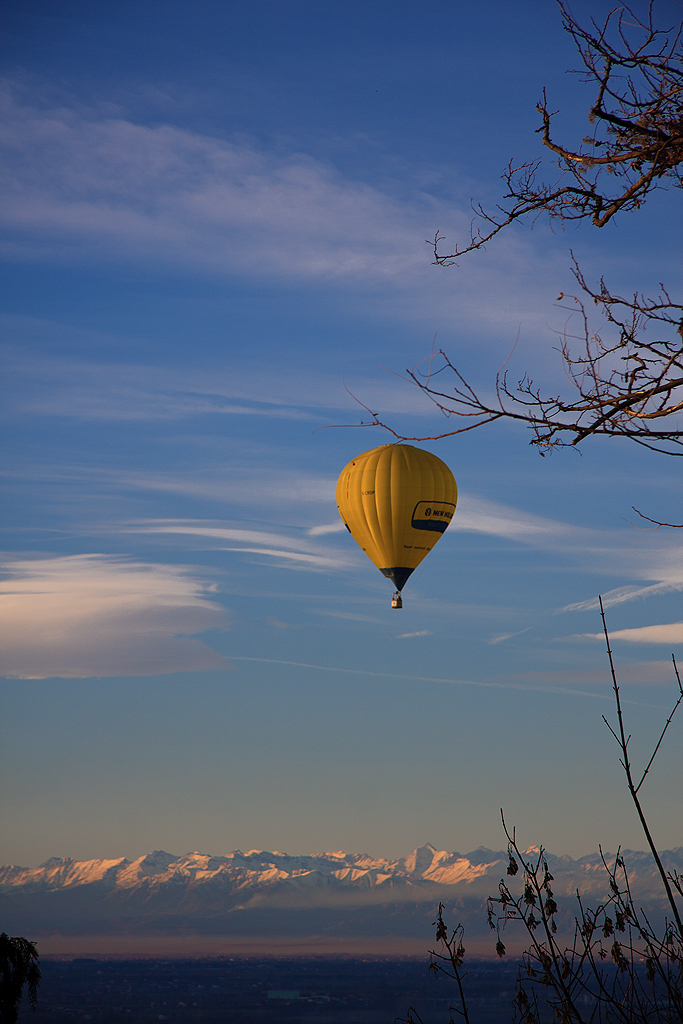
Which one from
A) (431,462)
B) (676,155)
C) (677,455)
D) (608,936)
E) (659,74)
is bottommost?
(608,936)

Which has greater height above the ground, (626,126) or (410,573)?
(410,573)

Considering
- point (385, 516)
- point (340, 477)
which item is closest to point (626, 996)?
point (385, 516)

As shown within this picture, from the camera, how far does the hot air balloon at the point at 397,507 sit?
44.2 meters

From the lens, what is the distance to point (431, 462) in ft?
149

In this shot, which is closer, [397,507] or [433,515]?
[397,507]

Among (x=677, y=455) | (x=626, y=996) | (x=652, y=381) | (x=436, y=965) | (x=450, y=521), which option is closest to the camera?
(x=626, y=996)

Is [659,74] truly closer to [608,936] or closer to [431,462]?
[608,936]

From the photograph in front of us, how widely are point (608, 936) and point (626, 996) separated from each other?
343 mm

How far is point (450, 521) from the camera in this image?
46062mm

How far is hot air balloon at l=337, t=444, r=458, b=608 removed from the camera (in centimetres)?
4416

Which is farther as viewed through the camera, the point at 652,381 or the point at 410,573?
the point at 410,573

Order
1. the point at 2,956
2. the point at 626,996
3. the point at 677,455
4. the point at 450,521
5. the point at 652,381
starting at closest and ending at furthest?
the point at 626,996, the point at 677,455, the point at 652,381, the point at 2,956, the point at 450,521

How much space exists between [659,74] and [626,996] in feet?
22.1

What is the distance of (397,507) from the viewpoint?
145ft
